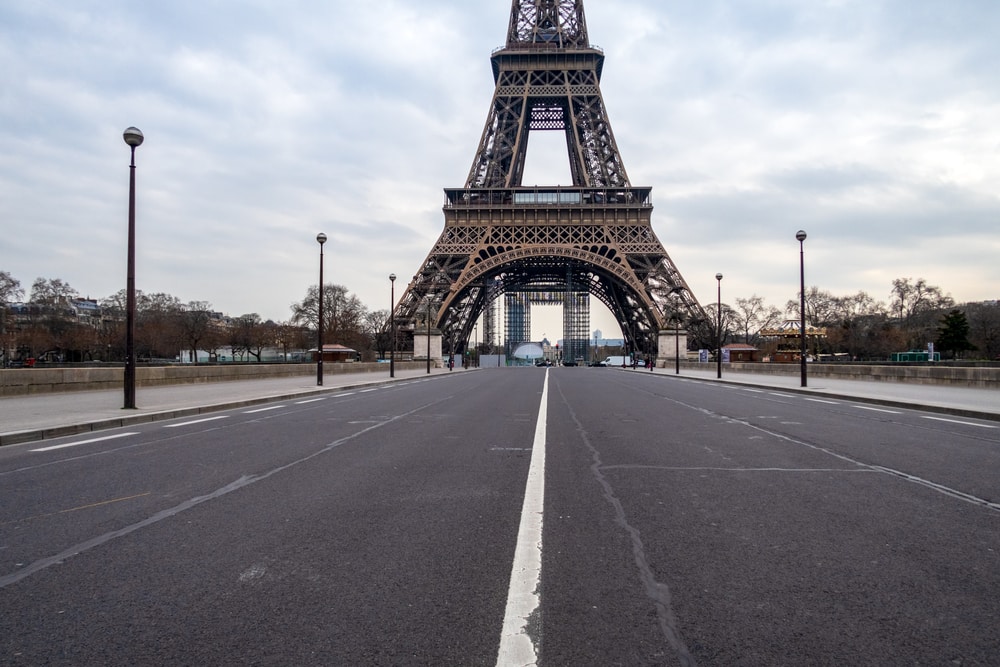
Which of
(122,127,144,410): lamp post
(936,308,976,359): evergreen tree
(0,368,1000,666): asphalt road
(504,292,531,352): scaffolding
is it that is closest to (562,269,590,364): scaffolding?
(504,292,531,352): scaffolding

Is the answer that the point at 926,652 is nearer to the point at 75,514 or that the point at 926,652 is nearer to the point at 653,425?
the point at 75,514

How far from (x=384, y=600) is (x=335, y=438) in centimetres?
701

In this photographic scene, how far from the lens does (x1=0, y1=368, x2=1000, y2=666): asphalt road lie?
9.59ft

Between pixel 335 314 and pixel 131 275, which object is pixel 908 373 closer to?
pixel 131 275

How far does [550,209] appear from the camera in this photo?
199 feet

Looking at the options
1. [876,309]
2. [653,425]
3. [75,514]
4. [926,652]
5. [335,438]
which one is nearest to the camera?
[926,652]

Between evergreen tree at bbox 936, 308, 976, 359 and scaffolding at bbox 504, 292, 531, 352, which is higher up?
scaffolding at bbox 504, 292, 531, 352

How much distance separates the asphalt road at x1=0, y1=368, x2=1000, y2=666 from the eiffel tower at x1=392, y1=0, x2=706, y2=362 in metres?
49.6

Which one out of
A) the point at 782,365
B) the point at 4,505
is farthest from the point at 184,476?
the point at 782,365

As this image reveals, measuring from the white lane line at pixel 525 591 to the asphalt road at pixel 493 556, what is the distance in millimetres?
22

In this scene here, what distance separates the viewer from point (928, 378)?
2567 centimetres

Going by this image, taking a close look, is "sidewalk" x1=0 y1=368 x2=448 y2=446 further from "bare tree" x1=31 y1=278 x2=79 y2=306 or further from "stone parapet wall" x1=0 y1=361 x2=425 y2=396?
"bare tree" x1=31 y1=278 x2=79 y2=306

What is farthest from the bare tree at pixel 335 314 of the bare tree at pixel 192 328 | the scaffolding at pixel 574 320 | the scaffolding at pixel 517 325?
the scaffolding at pixel 517 325

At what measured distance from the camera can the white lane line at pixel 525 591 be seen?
9.27 feet
